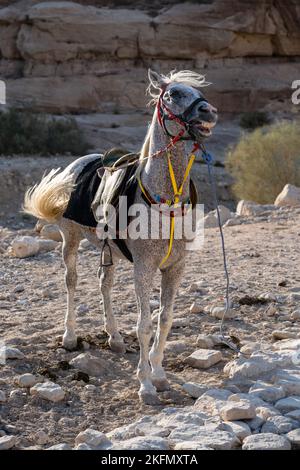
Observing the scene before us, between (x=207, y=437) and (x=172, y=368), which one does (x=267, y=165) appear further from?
(x=207, y=437)

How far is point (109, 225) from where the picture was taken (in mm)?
5770

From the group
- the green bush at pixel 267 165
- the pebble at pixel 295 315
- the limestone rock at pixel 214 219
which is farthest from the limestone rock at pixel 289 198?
the pebble at pixel 295 315

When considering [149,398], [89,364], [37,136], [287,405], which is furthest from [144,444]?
[37,136]

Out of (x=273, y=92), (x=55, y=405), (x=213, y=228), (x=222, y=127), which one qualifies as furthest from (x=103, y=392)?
(x=273, y=92)

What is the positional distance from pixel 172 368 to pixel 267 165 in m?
11.3

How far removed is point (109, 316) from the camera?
658cm

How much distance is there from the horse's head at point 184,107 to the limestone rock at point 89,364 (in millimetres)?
1819

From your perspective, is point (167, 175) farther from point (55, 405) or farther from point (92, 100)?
point (92, 100)

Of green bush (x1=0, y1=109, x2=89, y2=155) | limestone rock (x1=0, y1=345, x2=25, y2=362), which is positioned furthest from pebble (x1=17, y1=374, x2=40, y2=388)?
green bush (x1=0, y1=109, x2=89, y2=155)

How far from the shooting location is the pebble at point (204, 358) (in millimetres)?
6074

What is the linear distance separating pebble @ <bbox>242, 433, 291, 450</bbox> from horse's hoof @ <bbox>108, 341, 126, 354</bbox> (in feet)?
6.52

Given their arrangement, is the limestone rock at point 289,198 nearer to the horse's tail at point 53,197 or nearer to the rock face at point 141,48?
the horse's tail at point 53,197

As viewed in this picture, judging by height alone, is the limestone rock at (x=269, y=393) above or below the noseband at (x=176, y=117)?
below
